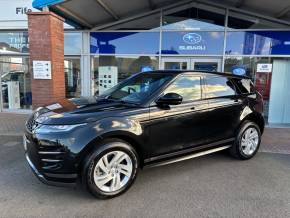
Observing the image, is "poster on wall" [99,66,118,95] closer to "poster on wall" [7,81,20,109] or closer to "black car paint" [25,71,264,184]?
"poster on wall" [7,81,20,109]

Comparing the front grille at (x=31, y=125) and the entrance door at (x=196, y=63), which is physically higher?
the entrance door at (x=196, y=63)

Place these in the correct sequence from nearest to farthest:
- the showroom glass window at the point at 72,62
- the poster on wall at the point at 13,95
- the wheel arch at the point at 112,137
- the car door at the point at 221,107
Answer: the wheel arch at the point at 112,137
the car door at the point at 221,107
the showroom glass window at the point at 72,62
the poster on wall at the point at 13,95

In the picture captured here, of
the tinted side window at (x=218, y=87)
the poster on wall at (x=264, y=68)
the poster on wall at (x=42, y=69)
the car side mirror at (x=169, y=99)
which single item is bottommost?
the car side mirror at (x=169, y=99)

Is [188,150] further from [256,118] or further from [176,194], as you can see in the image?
[256,118]

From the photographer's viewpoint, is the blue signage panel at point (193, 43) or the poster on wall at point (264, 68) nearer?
the poster on wall at point (264, 68)

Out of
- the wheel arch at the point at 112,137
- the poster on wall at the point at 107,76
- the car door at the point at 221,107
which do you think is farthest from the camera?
the poster on wall at the point at 107,76

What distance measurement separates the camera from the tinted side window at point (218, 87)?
14.7 ft

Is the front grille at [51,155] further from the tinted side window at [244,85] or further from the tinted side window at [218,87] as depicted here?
the tinted side window at [244,85]

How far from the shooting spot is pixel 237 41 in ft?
27.8

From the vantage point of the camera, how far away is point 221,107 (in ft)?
14.7

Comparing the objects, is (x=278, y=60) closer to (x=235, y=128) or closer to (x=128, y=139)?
(x=235, y=128)

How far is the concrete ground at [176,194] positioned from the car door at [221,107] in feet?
2.05

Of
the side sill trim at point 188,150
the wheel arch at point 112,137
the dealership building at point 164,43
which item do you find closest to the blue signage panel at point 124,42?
the dealership building at point 164,43

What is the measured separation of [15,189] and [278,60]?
26.6ft
